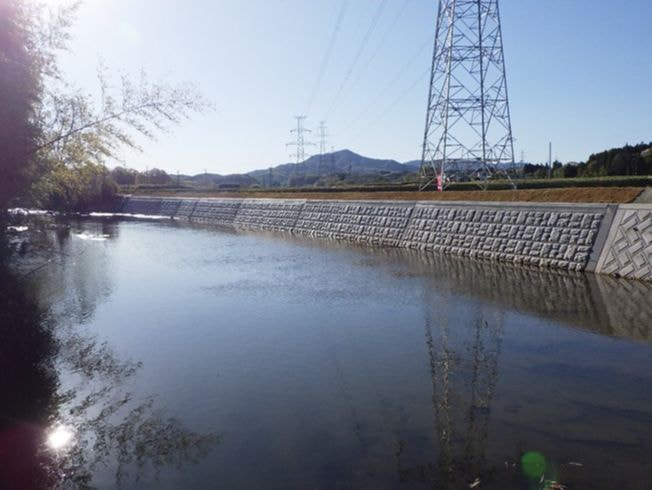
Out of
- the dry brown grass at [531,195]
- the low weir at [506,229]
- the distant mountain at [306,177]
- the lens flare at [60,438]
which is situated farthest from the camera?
the distant mountain at [306,177]

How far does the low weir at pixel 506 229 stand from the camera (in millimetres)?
13211

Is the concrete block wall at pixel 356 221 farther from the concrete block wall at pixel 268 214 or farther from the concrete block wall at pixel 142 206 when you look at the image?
the concrete block wall at pixel 142 206

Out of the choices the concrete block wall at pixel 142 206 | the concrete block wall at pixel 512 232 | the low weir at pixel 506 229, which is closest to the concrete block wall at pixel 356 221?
the low weir at pixel 506 229

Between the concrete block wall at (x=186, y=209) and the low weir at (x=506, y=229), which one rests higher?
the low weir at (x=506, y=229)

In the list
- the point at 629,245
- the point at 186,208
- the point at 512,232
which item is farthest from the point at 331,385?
the point at 186,208

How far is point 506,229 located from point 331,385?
39.6ft

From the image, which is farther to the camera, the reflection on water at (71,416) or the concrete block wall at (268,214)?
the concrete block wall at (268,214)

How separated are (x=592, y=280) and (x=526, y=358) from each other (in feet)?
21.0

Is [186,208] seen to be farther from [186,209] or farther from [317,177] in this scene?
[317,177]

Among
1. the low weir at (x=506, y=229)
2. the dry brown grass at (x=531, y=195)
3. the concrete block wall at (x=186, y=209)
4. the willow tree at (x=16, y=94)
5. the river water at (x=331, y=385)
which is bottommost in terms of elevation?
the concrete block wall at (x=186, y=209)

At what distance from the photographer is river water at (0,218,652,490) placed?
473cm

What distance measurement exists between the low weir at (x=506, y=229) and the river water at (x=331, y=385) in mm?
1109

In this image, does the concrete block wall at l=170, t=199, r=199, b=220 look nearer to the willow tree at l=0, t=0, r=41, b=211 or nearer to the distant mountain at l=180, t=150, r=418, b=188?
the distant mountain at l=180, t=150, r=418, b=188

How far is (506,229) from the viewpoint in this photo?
1709 centimetres
